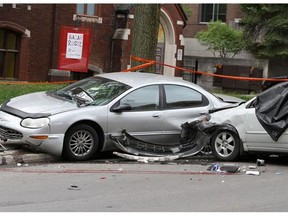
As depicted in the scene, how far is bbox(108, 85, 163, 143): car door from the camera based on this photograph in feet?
29.8

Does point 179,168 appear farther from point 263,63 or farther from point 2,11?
point 263,63

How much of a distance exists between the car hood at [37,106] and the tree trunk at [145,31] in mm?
3706

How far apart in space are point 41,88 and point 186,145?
27.2 feet

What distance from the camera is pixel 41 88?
16.7 metres

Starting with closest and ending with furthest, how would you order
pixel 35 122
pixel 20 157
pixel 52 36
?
pixel 35 122
pixel 20 157
pixel 52 36

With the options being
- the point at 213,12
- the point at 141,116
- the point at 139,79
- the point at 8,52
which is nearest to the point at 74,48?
the point at 8,52

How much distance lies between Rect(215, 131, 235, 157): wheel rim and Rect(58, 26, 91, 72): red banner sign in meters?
8.48

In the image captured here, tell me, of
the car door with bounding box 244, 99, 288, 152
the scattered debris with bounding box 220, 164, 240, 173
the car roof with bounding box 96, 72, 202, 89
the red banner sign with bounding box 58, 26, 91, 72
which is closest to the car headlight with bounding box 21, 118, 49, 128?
the car roof with bounding box 96, 72, 202, 89

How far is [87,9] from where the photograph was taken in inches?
965

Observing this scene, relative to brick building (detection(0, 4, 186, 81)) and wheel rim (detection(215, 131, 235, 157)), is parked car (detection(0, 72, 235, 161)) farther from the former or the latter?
brick building (detection(0, 4, 186, 81))

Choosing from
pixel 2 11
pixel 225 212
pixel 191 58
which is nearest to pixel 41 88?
pixel 2 11

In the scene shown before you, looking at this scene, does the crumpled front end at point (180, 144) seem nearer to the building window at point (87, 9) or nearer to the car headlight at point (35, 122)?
the car headlight at point (35, 122)

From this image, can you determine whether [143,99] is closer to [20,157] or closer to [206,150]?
[206,150]

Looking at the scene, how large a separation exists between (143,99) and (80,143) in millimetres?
1427
